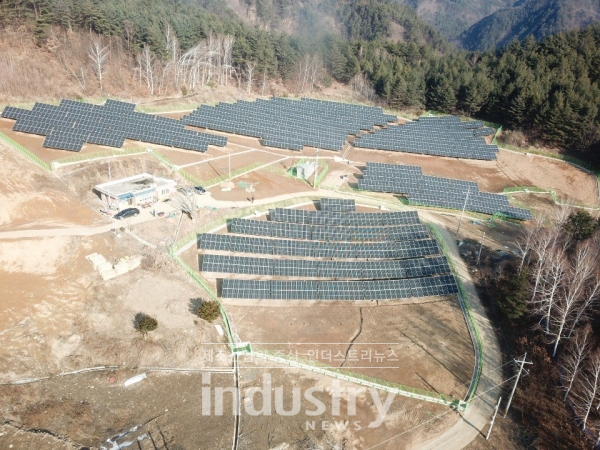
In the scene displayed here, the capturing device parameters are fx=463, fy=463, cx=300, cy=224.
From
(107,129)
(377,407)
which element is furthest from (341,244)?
(107,129)

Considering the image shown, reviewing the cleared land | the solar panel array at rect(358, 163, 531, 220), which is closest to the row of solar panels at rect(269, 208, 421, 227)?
the cleared land

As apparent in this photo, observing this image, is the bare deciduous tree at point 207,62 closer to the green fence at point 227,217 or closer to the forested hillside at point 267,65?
the forested hillside at point 267,65

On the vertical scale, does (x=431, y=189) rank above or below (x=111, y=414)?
above

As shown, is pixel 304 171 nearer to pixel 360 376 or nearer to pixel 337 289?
pixel 337 289

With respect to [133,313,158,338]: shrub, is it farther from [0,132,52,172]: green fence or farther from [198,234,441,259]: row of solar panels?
[0,132,52,172]: green fence

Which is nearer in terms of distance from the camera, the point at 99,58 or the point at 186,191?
the point at 186,191

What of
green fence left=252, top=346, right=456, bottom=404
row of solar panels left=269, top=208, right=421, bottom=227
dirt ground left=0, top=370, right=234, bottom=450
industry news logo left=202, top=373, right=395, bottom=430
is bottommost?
dirt ground left=0, top=370, right=234, bottom=450

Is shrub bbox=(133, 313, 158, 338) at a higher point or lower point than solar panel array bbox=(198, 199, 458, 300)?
lower

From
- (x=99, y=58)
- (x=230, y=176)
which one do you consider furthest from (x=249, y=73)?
(x=230, y=176)
